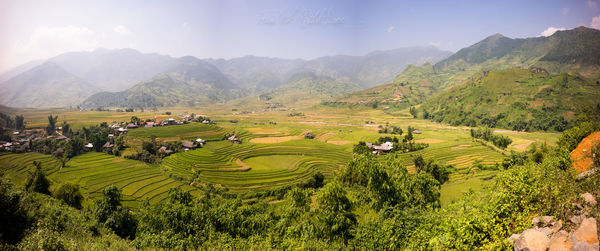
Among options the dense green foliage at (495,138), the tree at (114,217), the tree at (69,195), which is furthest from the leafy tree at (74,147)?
the dense green foliage at (495,138)

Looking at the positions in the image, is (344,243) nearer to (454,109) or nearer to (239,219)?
(239,219)

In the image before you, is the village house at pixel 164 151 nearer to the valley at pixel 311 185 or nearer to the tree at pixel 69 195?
the valley at pixel 311 185

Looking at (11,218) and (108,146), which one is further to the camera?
(108,146)

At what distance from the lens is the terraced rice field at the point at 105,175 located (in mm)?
41125

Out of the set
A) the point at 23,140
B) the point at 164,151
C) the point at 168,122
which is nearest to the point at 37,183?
the point at 164,151

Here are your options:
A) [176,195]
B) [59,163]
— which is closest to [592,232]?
[176,195]

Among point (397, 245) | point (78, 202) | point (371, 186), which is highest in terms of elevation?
point (371, 186)

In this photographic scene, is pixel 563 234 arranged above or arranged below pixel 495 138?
above

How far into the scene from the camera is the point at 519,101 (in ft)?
352

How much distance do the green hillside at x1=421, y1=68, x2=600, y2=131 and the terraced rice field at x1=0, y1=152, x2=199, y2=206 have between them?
132462 millimetres

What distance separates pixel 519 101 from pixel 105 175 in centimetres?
16553

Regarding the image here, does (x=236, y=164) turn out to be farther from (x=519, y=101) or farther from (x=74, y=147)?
(x=519, y=101)

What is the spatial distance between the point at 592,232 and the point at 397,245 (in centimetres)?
950

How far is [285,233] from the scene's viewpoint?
20172 mm
